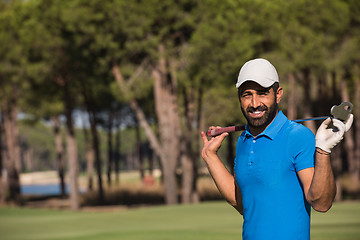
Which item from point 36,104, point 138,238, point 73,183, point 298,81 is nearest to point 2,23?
point 36,104

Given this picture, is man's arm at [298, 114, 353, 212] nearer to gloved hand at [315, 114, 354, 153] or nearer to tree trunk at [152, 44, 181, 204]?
gloved hand at [315, 114, 354, 153]

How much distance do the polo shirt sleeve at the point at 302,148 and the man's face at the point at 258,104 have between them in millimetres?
162

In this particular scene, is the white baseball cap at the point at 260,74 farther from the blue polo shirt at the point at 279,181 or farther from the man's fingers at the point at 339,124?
the man's fingers at the point at 339,124

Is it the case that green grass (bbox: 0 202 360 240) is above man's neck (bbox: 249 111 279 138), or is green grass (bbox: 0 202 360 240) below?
below

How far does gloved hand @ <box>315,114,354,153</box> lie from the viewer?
7.75ft

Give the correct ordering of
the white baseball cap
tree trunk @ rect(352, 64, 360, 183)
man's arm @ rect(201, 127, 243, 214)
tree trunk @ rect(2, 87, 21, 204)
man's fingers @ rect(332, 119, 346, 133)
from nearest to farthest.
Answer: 1. man's fingers @ rect(332, 119, 346, 133)
2. the white baseball cap
3. man's arm @ rect(201, 127, 243, 214)
4. tree trunk @ rect(352, 64, 360, 183)
5. tree trunk @ rect(2, 87, 21, 204)

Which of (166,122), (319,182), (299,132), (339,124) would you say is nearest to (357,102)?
(166,122)

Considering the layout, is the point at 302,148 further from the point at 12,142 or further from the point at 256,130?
the point at 12,142

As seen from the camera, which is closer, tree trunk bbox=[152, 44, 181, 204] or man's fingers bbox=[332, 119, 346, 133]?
man's fingers bbox=[332, 119, 346, 133]

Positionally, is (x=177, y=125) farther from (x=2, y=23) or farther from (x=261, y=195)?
(x=261, y=195)

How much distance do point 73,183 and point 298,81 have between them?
502 inches

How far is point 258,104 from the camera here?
276cm

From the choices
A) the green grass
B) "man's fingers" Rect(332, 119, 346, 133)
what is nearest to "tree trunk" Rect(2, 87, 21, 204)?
the green grass

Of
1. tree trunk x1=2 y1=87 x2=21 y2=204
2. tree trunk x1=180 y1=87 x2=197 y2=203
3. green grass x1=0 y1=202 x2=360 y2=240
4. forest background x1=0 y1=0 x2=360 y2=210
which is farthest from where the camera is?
tree trunk x1=2 y1=87 x2=21 y2=204
